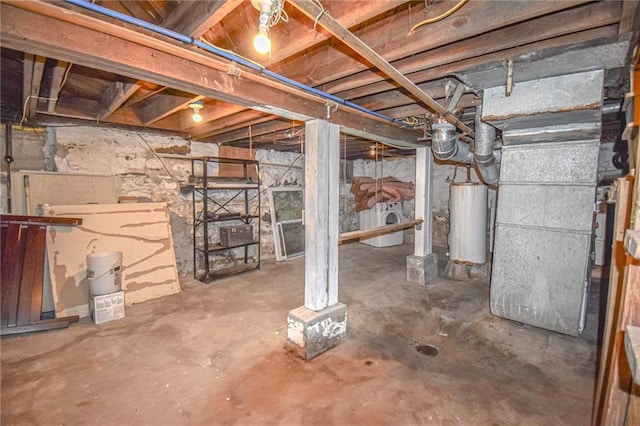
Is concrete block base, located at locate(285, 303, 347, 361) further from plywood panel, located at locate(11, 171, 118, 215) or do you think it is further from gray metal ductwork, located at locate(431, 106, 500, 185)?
plywood panel, located at locate(11, 171, 118, 215)

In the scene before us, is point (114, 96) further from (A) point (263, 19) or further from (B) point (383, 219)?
(B) point (383, 219)

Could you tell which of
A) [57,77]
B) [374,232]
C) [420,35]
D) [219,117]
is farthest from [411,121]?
[57,77]

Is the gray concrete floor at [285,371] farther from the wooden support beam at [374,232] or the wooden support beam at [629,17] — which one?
the wooden support beam at [629,17]

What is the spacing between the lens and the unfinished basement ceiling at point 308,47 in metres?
1.20

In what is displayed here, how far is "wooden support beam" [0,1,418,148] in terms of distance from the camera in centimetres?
109

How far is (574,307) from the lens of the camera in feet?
8.36

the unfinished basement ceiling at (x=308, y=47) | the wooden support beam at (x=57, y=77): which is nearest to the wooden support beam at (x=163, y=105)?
the unfinished basement ceiling at (x=308, y=47)

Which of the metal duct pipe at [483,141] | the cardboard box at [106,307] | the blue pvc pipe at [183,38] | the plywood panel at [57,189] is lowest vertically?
the cardboard box at [106,307]

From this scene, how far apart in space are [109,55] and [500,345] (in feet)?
10.9

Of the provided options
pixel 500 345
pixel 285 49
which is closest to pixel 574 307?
pixel 500 345

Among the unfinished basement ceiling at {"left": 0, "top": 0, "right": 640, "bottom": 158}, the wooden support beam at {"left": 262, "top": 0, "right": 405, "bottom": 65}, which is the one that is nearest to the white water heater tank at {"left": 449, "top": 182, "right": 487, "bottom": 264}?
the unfinished basement ceiling at {"left": 0, "top": 0, "right": 640, "bottom": 158}

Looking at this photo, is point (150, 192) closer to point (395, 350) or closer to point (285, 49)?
point (285, 49)

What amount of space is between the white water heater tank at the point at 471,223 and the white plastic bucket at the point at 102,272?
440cm

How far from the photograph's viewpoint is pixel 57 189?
3176mm
